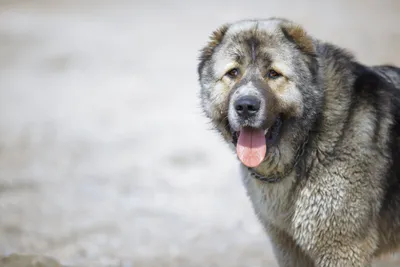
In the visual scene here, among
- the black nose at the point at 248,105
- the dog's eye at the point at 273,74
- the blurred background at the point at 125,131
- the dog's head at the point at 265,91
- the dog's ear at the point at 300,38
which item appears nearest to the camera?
the black nose at the point at 248,105

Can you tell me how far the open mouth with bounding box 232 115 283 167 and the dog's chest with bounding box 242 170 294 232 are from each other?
323 millimetres

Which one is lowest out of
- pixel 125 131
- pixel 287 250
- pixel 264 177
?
pixel 125 131

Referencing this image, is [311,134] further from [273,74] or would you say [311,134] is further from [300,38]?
[300,38]

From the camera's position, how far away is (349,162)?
5.38m

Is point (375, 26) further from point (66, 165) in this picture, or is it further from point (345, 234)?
point (345, 234)

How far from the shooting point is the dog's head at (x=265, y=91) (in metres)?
5.28

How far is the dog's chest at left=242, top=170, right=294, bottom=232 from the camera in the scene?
5535 mm

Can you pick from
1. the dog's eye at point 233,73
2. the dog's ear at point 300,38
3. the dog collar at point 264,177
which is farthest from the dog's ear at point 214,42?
the dog collar at point 264,177

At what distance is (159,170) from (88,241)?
A: 174 cm

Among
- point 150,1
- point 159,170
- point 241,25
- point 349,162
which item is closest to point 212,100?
point 241,25

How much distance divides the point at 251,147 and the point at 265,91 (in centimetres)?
40

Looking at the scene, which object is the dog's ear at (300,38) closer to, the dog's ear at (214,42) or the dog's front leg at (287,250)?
the dog's ear at (214,42)

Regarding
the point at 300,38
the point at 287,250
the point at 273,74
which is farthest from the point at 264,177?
the point at 300,38

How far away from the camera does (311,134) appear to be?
550 cm
